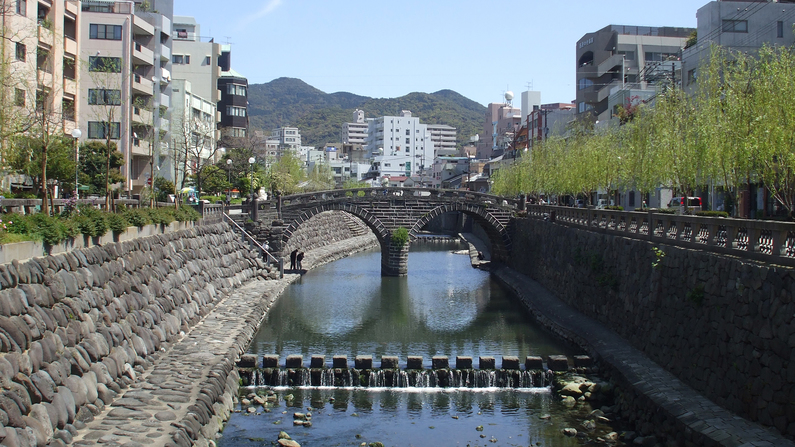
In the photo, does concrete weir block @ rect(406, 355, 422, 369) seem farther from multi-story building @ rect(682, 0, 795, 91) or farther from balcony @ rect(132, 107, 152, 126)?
balcony @ rect(132, 107, 152, 126)

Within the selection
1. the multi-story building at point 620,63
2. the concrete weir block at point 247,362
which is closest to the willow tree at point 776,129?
the concrete weir block at point 247,362

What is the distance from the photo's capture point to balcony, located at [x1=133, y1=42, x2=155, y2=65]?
46125 mm

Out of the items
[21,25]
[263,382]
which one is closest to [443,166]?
[21,25]

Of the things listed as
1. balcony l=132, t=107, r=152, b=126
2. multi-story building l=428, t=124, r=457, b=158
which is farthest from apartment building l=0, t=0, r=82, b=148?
multi-story building l=428, t=124, r=457, b=158

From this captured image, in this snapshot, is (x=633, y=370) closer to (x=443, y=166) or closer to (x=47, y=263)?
(x=47, y=263)

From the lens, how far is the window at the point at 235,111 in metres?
72.8

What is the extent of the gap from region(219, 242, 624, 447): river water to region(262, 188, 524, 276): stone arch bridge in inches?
93.7

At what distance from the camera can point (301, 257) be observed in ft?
149

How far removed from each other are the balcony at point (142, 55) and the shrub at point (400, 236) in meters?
20.5

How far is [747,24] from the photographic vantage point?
124 feet

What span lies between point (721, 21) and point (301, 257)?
28.2 metres

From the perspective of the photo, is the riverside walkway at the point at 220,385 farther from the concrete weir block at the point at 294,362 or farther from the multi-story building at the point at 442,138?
the multi-story building at the point at 442,138

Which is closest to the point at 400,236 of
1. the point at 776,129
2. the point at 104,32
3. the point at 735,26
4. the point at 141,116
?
the point at 141,116

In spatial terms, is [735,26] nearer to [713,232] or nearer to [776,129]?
[776,129]
